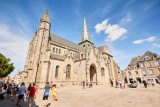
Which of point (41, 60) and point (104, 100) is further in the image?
point (41, 60)

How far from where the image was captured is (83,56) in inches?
1012

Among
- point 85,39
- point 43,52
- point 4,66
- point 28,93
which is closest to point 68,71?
point 43,52

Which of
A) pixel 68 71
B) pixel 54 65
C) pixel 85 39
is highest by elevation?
pixel 85 39

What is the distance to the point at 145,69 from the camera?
1435 inches

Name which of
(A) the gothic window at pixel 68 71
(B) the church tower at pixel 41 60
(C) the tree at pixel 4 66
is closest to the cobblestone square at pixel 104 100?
(B) the church tower at pixel 41 60

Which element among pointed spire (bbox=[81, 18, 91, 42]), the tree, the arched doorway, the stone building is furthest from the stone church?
pointed spire (bbox=[81, 18, 91, 42])

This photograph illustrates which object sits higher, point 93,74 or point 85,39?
point 85,39

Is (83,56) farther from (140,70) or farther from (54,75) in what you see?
(140,70)

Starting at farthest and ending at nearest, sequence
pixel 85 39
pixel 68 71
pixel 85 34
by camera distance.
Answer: pixel 85 34, pixel 85 39, pixel 68 71

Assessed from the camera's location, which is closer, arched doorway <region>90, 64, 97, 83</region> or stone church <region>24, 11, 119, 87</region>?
stone church <region>24, 11, 119, 87</region>

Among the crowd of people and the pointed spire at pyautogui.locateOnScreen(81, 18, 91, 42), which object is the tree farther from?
the pointed spire at pyautogui.locateOnScreen(81, 18, 91, 42)

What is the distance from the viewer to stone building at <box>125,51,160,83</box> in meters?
33.9

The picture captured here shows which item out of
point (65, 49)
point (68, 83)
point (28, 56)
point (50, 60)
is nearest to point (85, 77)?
point (68, 83)

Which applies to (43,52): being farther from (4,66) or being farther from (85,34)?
(85,34)
